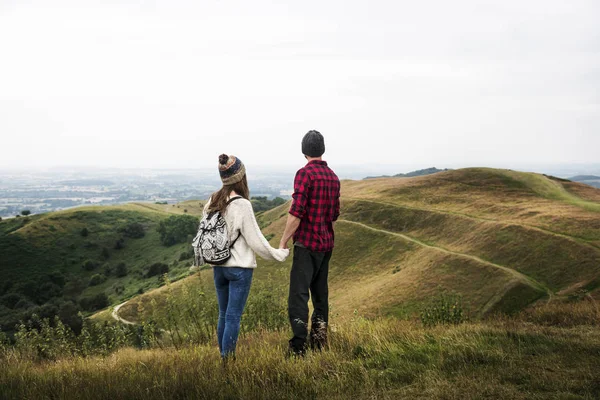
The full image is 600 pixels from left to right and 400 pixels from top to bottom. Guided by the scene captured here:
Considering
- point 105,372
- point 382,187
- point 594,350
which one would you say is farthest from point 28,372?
point 382,187

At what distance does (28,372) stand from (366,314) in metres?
21.9

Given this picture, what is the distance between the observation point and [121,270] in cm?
8269

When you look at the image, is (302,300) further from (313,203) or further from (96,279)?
(96,279)

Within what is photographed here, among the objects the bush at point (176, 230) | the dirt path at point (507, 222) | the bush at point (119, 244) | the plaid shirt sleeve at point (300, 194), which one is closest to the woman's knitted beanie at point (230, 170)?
the plaid shirt sleeve at point (300, 194)

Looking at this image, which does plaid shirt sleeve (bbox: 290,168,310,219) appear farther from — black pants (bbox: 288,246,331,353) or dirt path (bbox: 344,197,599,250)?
dirt path (bbox: 344,197,599,250)

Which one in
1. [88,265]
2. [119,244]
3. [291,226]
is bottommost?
[88,265]

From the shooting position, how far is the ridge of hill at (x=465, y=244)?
23094 mm

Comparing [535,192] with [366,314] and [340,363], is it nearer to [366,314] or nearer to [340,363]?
[366,314]

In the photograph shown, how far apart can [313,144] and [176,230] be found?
312 ft

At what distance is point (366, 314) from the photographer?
25250 mm

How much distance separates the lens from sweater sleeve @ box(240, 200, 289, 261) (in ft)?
17.5

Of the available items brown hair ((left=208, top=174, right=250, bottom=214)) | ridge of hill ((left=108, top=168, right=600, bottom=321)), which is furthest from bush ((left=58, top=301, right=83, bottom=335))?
brown hair ((left=208, top=174, right=250, bottom=214))

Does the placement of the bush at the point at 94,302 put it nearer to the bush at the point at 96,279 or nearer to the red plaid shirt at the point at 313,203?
the bush at the point at 96,279

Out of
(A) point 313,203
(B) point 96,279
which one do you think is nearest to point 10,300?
(B) point 96,279
